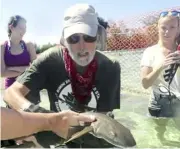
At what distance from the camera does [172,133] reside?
4.13 meters

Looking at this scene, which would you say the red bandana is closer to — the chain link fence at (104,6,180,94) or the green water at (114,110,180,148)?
the green water at (114,110,180,148)

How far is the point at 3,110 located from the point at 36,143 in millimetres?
759

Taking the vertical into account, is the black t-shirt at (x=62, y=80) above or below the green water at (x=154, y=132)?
above

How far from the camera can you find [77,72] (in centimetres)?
305

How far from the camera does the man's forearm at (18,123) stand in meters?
1.60

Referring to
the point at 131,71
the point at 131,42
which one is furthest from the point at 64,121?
the point at 131,42

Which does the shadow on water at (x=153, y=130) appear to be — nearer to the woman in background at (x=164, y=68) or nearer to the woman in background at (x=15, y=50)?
the woman in background at (x=164, y=68)

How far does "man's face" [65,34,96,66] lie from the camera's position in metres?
2.93

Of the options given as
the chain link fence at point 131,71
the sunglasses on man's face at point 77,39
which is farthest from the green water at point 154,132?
the chain link fence at point 131,71

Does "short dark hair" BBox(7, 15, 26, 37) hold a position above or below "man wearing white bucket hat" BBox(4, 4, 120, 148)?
above

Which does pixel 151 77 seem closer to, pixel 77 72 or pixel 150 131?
pixel 150 131

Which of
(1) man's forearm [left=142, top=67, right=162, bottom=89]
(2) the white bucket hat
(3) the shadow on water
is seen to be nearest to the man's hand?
(2) the white bucket hat

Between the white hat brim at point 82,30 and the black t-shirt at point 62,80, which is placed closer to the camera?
the white hat brim at point 82,30

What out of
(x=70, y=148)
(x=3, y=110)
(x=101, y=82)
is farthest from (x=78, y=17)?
(x=3, y=110)
